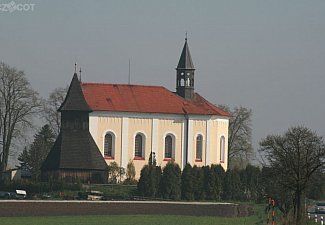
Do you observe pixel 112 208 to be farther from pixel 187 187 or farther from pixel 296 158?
pixel 187 187

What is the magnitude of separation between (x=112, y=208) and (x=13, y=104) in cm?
3711

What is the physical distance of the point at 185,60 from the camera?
98.9 meters

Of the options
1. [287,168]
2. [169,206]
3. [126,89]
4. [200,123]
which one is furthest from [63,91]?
[287,168]

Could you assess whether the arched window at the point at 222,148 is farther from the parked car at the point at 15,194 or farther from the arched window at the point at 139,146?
the parked car at the point at 15,194

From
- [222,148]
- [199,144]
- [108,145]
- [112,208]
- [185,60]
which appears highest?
[185,60]

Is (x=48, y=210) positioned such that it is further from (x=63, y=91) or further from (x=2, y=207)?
(x=63, y=91)

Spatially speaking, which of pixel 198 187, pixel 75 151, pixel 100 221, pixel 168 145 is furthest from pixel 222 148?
pixel 100 221

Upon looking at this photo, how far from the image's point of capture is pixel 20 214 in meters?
49.6

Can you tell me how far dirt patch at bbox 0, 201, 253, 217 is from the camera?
164 feet

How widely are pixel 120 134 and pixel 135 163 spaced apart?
9.23 ft

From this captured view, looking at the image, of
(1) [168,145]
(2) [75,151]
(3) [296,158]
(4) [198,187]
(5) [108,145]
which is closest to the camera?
(3) [296,158]

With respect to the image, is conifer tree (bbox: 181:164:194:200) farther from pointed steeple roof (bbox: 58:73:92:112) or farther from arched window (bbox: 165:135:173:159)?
pointed steeple roof (bbox: 58:73:92:112)

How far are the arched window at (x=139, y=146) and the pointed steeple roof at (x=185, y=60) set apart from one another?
9391 millimetres

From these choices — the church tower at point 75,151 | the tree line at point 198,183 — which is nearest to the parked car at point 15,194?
the tree line at point 198,183
